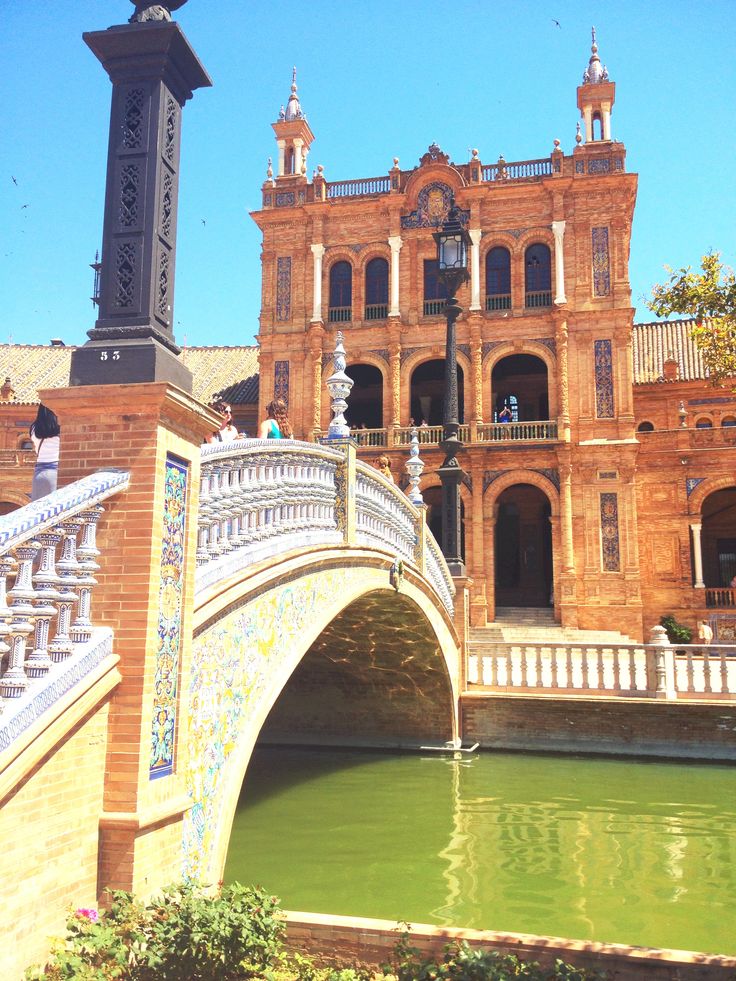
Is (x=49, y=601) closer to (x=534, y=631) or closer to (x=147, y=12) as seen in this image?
(x=147, y=12)

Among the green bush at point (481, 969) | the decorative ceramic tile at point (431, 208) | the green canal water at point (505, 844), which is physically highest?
the decorative ceramic tile at point (431, 208)

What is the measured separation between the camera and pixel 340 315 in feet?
105

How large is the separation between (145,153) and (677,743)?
14.0 m

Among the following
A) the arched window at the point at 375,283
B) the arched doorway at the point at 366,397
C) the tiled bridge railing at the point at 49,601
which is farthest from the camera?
the arched doorway at the point at 366,397

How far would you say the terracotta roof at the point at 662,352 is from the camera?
118 ft

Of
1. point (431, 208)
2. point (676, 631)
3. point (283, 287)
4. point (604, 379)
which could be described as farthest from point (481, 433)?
point (283, 287)

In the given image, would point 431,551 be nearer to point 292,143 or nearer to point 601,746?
point 601,746

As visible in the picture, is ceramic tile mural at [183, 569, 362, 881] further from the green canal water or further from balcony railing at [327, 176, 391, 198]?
balcony railing at [327, 176, 391, 198]

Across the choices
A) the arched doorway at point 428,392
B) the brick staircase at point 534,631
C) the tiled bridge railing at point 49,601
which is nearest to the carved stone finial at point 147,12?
the tiled bridge railing at point 49,601

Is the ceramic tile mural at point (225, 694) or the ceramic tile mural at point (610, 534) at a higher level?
the ceramic tile mural at point (610, 534)

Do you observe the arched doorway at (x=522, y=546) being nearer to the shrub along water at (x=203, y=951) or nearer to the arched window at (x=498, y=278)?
the arched window at (x=498, y=278)

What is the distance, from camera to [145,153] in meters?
4.78

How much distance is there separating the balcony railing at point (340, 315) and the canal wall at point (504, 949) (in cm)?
2807

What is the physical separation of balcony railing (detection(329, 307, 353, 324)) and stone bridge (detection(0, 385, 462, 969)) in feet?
83.1
